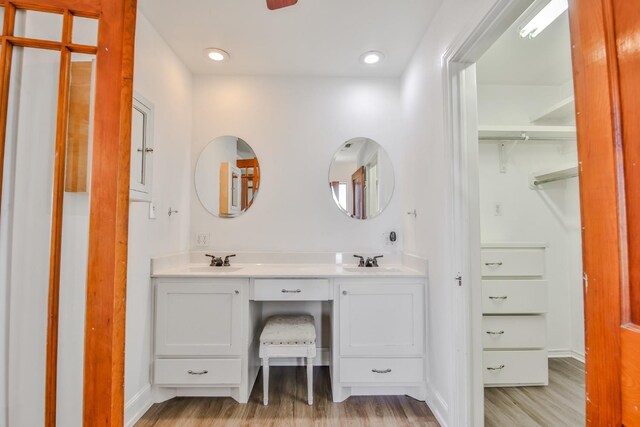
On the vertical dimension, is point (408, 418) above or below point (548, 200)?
below

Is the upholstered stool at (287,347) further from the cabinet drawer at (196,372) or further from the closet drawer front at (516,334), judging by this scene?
the closet drawer front at (516,334)

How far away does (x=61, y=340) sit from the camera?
965mm

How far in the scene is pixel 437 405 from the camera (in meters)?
1.67

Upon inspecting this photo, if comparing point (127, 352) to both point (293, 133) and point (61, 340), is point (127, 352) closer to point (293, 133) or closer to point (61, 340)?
point (61, 340)

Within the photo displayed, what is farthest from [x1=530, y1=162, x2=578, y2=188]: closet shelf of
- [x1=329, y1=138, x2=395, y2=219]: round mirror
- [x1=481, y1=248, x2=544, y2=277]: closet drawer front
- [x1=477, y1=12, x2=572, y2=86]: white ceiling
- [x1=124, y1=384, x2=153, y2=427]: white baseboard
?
[x1=124, y1=384, x2=153, y2=427]: white baseboard

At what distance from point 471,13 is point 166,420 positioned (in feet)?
8.97

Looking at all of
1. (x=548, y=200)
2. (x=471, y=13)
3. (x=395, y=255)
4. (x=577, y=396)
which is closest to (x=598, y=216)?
(x=471, y=13)

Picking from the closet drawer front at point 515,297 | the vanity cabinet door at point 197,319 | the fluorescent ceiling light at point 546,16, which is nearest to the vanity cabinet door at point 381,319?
the closet drawer front at point 515,297

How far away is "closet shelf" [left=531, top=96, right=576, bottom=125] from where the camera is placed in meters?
2.14

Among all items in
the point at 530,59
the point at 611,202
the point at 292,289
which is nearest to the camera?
the point at 611,202

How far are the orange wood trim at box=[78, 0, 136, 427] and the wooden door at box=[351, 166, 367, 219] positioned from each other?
72.1 inches

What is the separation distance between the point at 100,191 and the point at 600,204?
1261mm

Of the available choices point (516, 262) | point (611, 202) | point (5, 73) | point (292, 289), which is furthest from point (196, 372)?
point (516, 262)

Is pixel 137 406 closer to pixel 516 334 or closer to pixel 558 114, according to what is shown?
pixel 516 334
